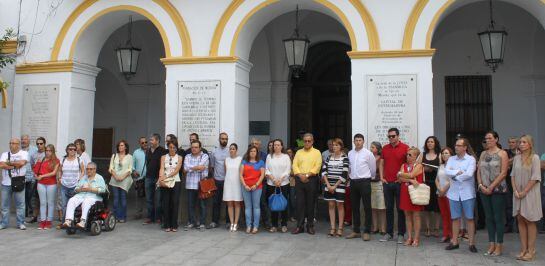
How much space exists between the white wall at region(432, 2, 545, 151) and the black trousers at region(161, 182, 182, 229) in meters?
6.28

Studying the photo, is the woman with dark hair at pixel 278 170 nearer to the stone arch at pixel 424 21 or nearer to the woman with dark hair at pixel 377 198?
the woman with dark hair at pixel 377 198

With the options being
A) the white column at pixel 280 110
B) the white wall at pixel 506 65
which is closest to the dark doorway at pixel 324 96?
the white column at pixel 280 110

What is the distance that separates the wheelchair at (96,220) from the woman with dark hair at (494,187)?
553 cm

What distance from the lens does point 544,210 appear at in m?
7.27

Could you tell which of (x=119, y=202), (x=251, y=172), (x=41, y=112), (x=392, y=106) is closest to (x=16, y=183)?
(x=119, y=202)

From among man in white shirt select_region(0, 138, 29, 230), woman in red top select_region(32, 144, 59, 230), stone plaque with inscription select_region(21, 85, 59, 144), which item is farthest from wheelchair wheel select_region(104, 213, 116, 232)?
stone plaque with inscription select_region(21, 85, 59, 144)

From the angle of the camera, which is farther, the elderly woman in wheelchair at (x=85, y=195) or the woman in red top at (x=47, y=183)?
the woman in red top at (x=47, y=183)

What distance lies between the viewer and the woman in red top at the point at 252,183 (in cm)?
738

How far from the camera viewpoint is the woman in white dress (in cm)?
749

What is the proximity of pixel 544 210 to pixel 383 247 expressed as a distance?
2.88 meters

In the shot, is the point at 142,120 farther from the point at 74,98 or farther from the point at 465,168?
the point at 465,168

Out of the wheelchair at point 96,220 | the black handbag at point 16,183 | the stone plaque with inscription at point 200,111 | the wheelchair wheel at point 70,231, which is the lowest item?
the wheelchair wheel at point 70,231

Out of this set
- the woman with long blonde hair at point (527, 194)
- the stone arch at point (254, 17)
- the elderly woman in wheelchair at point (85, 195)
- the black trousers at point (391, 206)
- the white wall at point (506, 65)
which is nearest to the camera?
the woman with long blonde hair at point (527, 194)

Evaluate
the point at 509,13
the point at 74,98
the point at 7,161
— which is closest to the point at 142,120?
the point at 74,98
